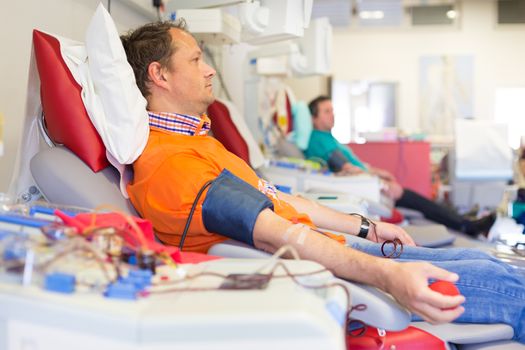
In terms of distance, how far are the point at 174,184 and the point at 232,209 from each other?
6.5 inches

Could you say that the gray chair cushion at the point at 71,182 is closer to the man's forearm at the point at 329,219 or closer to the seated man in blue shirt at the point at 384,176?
the man's forearm at the point at 329,219

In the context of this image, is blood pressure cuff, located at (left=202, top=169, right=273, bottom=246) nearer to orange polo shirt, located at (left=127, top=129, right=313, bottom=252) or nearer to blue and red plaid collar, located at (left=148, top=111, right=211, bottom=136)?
orange polo shirt, located at (left=127, top=129, right=313, bottom=252)

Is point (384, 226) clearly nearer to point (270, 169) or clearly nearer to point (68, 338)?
point (68, 338)

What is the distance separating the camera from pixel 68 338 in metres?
0.79

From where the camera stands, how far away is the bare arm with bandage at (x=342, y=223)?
5.81 ft

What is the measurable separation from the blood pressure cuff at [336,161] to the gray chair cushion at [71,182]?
2511 millimetres

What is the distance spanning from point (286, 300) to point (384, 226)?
1031 mm

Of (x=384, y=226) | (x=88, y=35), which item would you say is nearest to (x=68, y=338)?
(x=88, y=35)

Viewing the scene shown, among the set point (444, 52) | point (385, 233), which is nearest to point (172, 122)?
point (385, 233)

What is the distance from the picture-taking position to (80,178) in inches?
56.7

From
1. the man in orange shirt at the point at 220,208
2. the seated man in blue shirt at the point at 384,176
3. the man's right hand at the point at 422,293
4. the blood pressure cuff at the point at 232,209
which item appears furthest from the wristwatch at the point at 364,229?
the seated man in blue shirt at the point at 384,176

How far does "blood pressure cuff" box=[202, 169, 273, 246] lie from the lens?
49.8 inches

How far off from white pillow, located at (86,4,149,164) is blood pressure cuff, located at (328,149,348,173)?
246 centimetres

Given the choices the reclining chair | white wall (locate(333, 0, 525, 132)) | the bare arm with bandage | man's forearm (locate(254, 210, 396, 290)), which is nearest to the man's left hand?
the bare arm with bandage
